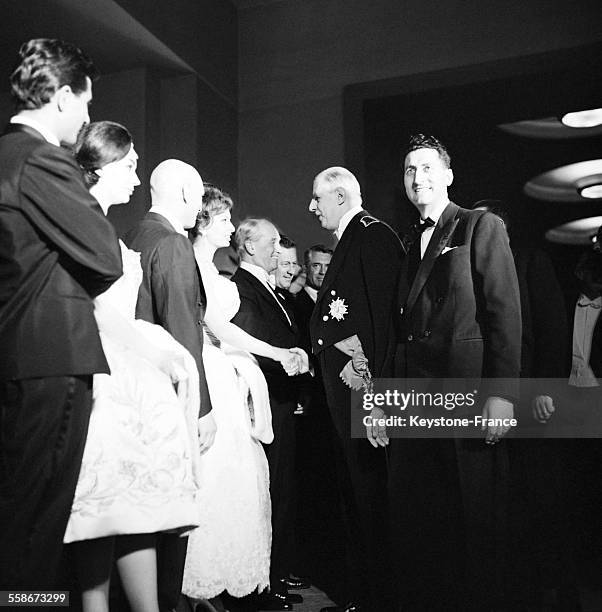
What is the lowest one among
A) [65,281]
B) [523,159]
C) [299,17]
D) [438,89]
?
[65,281]

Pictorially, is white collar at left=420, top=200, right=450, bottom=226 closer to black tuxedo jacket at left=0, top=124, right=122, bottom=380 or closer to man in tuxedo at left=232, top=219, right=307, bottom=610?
man in tuxedo at left=232, top=219, right=307, bottom=610

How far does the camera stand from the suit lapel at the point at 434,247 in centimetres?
344

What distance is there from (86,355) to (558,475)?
2490 mm

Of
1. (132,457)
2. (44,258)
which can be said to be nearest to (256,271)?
(132,457)

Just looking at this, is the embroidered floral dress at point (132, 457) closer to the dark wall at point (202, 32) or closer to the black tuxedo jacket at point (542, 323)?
the black tuxedo jacket at point (542, 323)

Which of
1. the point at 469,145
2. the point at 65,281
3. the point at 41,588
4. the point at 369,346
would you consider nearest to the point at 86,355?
the point at 65,281

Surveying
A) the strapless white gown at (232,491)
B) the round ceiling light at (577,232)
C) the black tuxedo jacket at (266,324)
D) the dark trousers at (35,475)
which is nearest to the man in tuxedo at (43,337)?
the dark trousers at (35,475)

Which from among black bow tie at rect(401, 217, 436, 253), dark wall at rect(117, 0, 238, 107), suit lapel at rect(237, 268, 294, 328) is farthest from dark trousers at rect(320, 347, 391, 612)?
dark wall at rect(117, 0, 238, 107)

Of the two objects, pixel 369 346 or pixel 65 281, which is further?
pixel 369 346

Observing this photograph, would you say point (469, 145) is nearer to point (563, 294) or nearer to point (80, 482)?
point (563, 294)

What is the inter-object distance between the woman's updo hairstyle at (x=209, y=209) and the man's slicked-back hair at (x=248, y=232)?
367mm

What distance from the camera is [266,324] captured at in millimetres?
3709

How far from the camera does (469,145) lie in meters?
4.07

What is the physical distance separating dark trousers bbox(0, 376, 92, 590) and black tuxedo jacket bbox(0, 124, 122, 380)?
0.06 m
